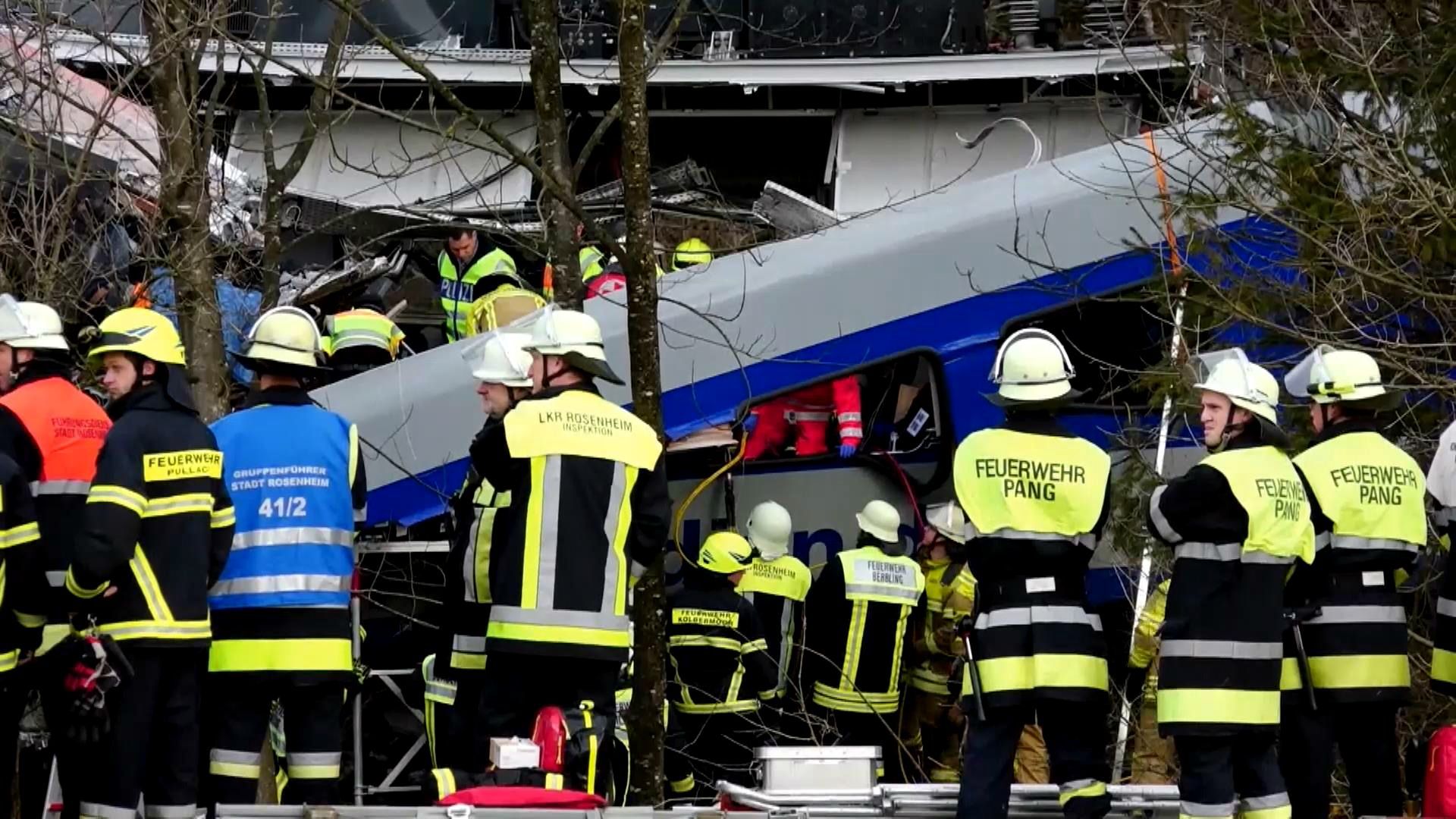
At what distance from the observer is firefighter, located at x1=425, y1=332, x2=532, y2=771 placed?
7.48 meters

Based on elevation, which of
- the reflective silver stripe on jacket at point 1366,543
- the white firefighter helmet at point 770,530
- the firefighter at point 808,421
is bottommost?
the reflective silver stripe on jacket at point 1366,543

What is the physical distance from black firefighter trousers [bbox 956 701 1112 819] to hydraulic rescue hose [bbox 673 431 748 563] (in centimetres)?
342

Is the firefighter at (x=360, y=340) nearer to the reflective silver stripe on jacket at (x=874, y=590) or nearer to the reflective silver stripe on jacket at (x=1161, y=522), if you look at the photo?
the reflective silver stripe on jacket at (x=874, y=590)

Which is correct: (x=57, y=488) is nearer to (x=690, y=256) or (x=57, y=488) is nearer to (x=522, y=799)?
(x=522, y=799)

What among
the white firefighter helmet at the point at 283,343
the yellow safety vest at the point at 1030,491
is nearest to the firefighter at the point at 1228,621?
the yellow safety vest at the point at 1030,491

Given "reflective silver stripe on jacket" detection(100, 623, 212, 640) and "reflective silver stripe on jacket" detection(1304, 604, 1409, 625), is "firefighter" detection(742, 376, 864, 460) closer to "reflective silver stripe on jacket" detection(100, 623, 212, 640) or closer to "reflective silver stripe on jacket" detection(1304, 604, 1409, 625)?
"reflective silver stripe on jacket" detection(1304, 604, 1409, 625)

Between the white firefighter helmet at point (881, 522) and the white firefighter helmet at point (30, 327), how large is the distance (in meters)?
4.32

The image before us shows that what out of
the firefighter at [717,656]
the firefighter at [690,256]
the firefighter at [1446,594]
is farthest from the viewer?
the firefighter at [690,256]

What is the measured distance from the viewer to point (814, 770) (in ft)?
21.8

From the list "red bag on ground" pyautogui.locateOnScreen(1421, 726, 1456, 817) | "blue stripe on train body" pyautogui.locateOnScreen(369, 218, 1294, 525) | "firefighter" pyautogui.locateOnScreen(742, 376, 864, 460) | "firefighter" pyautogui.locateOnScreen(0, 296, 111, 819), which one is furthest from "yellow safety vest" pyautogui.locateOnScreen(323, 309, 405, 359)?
"red bag on ground" pyautogui.locateOnScreen(1421, 726, 1456, 817)

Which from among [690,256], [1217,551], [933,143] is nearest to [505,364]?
[1217,551]

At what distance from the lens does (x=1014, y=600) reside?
6.96 metres

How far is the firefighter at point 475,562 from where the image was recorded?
24.5 ft

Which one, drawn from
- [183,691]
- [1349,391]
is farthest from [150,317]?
[1349,391]
